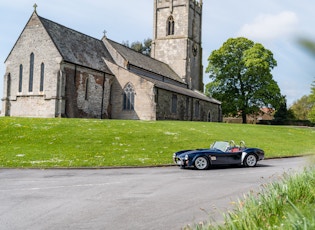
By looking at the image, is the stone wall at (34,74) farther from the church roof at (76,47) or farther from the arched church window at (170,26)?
the arched church window at (170,26)

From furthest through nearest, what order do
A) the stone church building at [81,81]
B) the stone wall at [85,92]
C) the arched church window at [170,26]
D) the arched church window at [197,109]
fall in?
the arched church window at [170,26]
the arched church window at [197,109]
the stone wall at [85,92]
the stone church building at [81,81]

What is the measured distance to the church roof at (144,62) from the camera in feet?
167

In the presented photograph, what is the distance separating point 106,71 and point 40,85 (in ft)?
27.2

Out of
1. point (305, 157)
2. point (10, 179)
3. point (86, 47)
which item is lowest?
point (10, 179)

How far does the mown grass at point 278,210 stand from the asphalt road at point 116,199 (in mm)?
430

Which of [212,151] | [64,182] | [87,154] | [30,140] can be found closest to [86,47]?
[30,140]

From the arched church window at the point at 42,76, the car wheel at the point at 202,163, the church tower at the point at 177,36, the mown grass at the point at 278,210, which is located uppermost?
the church tower at the point at 177,36

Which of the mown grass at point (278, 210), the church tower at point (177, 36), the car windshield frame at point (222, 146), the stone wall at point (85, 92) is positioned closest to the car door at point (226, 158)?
the car windshield frame at point (222, 146)

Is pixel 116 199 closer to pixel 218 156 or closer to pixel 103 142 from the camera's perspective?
pixel 218 156

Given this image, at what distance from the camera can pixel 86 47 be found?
148ft

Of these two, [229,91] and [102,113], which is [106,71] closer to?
[102,113]

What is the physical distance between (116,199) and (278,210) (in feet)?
18.3

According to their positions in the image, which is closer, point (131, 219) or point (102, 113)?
point (131, 219)

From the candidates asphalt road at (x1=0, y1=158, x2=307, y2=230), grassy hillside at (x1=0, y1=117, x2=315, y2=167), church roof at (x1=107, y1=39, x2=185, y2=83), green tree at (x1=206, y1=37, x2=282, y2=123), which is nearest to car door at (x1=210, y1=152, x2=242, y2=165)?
asphalt road at (x1=0, y1=158, x2=307, y2=230)
